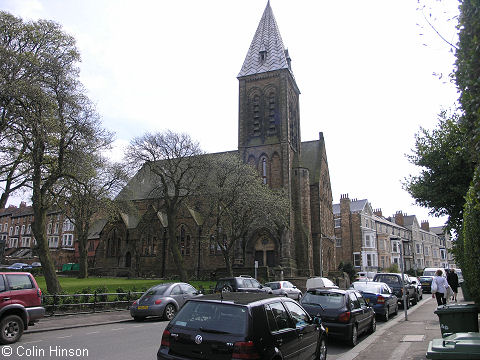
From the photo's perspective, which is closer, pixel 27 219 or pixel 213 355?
pixel 213 355

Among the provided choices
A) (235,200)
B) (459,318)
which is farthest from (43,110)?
(459,318)

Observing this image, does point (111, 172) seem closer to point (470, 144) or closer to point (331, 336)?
point (331, 336)

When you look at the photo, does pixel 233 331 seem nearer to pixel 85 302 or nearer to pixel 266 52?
pixel 85 302

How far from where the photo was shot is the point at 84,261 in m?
39.2

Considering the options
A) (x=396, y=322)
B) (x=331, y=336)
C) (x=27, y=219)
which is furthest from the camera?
(x=27, y=219)

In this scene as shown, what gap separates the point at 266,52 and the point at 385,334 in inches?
1620

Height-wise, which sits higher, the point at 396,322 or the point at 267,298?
the point at 267,298

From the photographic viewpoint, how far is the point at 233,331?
5.44 m

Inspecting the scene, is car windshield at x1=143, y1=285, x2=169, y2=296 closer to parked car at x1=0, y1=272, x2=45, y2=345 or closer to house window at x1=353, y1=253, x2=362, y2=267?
parked car at x1=0, y1=272, x2=45, y2=345

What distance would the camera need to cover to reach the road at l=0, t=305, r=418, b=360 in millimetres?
8734

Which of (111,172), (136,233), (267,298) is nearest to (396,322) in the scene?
(267,298)

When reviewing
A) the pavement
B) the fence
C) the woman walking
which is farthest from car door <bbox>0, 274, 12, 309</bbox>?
the woman walking

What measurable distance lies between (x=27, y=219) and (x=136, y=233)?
42.5 metres

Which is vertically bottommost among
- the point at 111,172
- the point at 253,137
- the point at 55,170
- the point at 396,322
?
the point at 396,322
